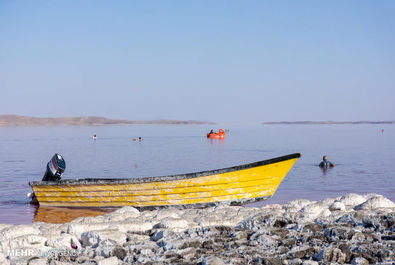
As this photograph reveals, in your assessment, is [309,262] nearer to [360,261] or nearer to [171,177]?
[360,261]

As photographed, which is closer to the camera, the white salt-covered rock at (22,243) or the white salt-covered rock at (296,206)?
the white salt-covered rock at (22,243)

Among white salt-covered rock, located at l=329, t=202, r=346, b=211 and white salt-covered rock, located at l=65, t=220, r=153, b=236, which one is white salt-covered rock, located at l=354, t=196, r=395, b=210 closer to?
white salt-covered rock, located at l=329, t=202, r=346, b=211

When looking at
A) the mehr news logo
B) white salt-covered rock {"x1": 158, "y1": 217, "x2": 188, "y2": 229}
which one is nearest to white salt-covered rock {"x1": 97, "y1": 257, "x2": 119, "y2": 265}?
the mehr news logo

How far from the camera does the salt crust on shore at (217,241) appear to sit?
662 centimetres

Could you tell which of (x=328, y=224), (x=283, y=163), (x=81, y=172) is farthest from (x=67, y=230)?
(x=81, y=172)

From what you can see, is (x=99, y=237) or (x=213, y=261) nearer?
(x=213, y=261)

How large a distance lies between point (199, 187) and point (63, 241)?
5614mm

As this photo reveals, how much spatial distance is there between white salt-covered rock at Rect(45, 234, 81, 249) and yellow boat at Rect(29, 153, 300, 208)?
16.9ft

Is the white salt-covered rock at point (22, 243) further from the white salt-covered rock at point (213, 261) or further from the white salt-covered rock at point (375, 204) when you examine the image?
the white salt-covered rock at point (375, 204)

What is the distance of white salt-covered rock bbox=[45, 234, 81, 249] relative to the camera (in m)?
7.64

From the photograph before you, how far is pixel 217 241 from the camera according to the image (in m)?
7.51

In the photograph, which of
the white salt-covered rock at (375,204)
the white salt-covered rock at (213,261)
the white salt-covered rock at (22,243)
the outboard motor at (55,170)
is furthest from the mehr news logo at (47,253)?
the outboard motor at (55,170)

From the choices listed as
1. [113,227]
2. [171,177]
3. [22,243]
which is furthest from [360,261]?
[171,177]

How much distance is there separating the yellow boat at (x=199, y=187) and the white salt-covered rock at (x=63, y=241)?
515cm
